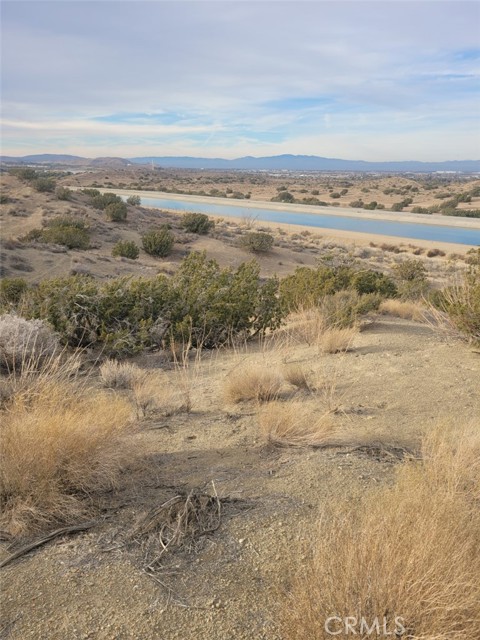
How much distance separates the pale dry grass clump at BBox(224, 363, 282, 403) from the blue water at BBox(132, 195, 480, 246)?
Answer: 35.8 m

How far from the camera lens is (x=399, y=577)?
2.08 metres

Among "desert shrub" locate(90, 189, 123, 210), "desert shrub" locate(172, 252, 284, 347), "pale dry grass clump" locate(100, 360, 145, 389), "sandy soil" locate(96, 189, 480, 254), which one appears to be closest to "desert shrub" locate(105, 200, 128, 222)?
"desert shrub" locate(90, 189, 123, 210)

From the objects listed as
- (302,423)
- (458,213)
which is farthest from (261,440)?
(458,213)

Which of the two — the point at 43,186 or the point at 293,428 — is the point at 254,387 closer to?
the point at 293,428

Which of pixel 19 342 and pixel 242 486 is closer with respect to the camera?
pixel 242 486

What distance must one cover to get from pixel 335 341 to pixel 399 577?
6130 mm

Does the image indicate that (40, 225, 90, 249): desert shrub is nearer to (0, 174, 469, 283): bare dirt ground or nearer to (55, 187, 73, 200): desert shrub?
(0, 174, 469, 283): bare dirt ground

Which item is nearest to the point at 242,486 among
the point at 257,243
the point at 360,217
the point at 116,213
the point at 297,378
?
the point at 297,378

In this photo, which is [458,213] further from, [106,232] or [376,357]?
[376,357]

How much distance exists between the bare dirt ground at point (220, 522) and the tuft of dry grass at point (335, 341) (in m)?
1.64

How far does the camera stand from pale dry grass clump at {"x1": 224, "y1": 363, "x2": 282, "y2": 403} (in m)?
5.82

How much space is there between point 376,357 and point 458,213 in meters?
55.9

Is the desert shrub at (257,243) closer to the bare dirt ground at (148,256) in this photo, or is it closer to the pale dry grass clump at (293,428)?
the bare dirt ground at (148,256)

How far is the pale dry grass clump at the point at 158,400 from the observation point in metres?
5.52
